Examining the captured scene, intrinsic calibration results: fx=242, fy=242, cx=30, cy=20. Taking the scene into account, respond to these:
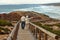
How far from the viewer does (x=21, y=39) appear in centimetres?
868

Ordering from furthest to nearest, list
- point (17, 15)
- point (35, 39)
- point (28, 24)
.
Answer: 1. point (17, 15)
2. point (28, 24)
3. point (35, 39)

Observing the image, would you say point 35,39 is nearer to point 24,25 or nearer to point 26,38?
point 26,38

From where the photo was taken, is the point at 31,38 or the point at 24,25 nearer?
the point at 31,38

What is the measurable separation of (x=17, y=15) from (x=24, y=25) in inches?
1427

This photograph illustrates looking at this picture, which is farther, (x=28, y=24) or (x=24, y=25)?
(x=28, y=24)

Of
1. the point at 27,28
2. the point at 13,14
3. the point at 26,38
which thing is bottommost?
the point at 13,14

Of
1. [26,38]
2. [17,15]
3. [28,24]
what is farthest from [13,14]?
[26,38]

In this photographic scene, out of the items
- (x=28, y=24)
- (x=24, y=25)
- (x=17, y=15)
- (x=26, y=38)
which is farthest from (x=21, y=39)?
(x=17, y=15)

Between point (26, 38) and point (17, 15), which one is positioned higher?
point (26, 38)

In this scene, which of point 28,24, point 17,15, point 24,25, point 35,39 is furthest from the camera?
point 17,15

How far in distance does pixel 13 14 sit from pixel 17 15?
105 inches

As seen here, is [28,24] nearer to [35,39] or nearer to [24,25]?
[24,25]

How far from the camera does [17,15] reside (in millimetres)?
47938

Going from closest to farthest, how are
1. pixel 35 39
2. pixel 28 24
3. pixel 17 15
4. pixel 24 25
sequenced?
1. pixel 35 39
2. pixel 24 25
3. pixel 28 24
4. pixel 17 15
